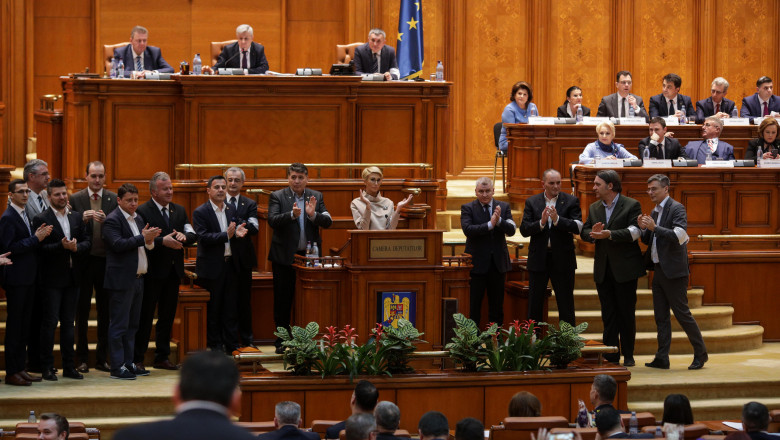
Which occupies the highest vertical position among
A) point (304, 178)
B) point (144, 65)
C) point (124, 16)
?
point (124, 16)

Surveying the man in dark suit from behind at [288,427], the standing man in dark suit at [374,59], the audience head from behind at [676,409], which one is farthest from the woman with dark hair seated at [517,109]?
the man in dark suit from behind at [288,427]

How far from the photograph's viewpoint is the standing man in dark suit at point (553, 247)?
9.26 metres

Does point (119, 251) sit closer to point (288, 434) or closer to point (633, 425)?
point (288, 434)

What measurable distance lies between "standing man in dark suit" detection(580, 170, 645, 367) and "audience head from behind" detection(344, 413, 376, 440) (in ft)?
13.2

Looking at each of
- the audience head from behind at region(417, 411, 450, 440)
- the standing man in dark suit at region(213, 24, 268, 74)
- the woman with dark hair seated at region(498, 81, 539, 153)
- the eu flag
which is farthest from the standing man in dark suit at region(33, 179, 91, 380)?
the woman with dark hair seated at region(498, 81, 539, 153)

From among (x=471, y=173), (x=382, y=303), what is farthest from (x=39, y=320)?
(x=471, y=173)

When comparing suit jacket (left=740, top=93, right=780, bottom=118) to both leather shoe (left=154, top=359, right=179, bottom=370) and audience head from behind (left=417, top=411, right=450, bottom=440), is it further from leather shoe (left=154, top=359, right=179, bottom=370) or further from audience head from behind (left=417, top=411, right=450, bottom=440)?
audience head from behind (left=417, top=411, right=450, bottom=440)

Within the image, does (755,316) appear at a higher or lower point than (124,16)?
lower

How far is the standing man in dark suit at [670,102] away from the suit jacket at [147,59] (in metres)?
5.04

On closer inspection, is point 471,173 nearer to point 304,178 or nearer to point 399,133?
point 399,133

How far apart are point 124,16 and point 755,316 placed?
790 centimetres

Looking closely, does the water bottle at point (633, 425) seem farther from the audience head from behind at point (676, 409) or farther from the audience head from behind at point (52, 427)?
the audience head from behind at point (52, 427)

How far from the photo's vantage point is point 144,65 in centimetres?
1119

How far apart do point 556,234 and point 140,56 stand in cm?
430
